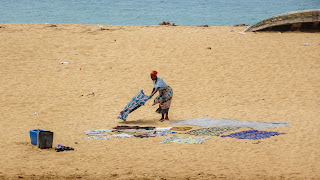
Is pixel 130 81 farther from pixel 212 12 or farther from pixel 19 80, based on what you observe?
pixel 212 12

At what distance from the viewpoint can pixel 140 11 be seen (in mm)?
43250

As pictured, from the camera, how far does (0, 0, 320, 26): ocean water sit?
1507 inches

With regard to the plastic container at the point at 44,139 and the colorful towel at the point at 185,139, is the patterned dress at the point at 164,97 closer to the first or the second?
the colorful towel at the point at 185,139

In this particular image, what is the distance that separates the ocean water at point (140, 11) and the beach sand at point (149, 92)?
54.2ft

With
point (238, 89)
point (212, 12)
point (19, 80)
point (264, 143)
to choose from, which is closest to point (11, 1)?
point (212, 12)

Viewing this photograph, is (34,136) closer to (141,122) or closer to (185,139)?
(185,139)

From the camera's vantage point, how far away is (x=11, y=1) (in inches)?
1966

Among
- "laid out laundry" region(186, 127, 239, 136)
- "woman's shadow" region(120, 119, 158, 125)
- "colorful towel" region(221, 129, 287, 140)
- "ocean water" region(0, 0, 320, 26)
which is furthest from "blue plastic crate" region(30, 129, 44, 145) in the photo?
"ocean water" region(0, 0, 320, 26)

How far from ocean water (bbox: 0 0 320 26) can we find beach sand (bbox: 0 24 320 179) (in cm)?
1651

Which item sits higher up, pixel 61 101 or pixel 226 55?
pixel 226 55

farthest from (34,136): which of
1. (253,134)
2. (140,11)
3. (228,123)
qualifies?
(140,11)

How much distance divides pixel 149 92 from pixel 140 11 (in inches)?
1163

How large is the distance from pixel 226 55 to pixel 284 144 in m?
9.01

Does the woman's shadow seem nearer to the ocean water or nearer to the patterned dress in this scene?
the patterned dress
